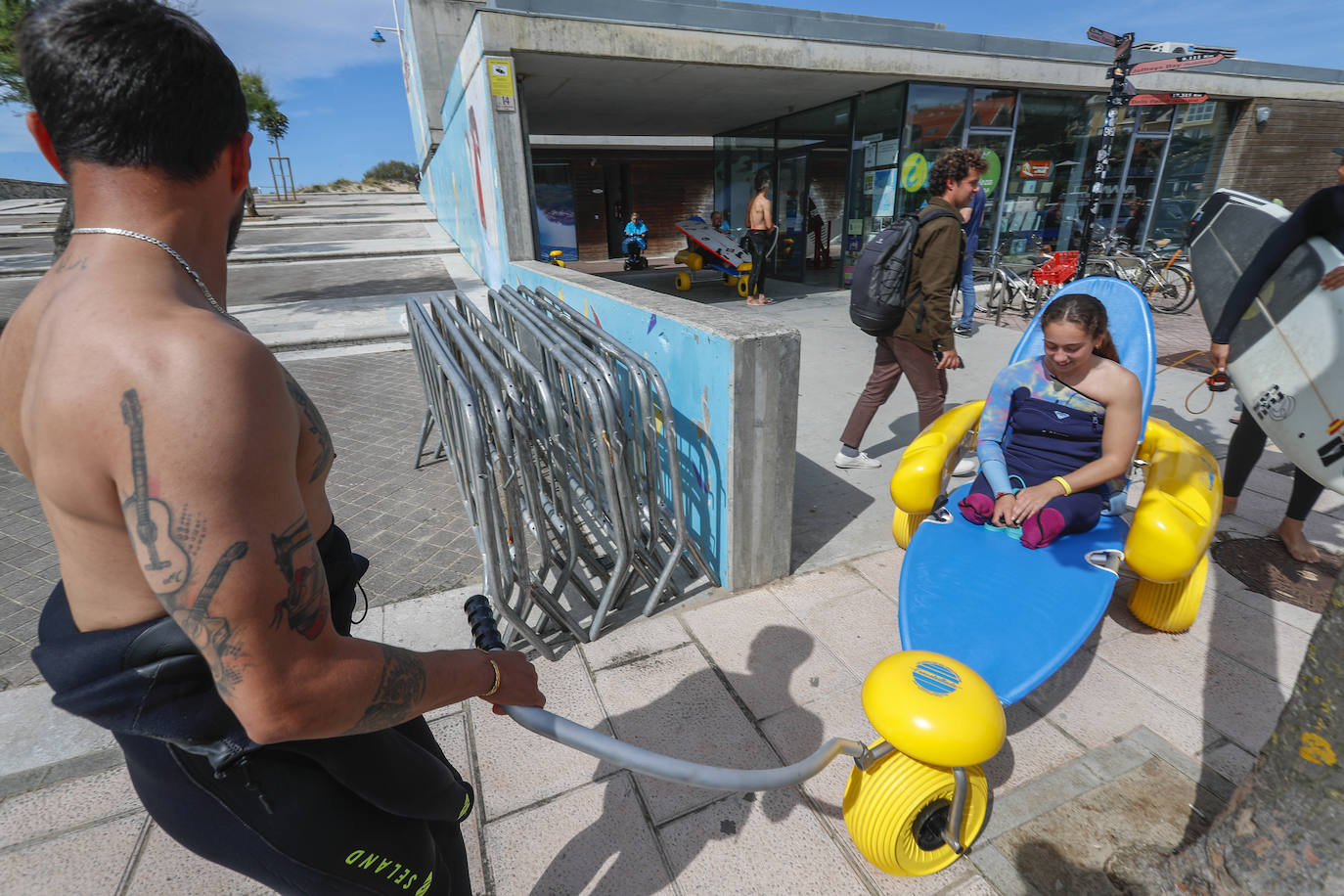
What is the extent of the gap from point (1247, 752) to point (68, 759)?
4.10 metres

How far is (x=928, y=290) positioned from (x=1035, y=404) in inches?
48.1

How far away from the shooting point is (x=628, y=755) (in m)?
1.20

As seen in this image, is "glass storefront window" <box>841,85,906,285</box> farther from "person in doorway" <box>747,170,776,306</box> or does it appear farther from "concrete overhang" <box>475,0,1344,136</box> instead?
"person in doorway" <box>747,170,776,306</box>

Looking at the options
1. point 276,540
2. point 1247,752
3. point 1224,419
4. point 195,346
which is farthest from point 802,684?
point 1224,419

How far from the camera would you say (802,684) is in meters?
2.46

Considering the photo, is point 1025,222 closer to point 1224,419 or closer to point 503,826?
point 1224,419

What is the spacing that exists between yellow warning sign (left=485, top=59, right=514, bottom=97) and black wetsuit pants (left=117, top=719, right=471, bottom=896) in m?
7.94

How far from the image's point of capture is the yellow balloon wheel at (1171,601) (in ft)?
8.45

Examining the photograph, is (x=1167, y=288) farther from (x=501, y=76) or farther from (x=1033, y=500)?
(x=501, y=76)

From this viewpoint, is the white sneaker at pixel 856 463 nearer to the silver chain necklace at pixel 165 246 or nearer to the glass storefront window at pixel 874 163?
the silver chain necklace at pixel 165 246

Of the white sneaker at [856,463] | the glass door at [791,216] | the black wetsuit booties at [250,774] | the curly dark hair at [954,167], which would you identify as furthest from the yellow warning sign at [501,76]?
the black wetsuit booties at [250,774]

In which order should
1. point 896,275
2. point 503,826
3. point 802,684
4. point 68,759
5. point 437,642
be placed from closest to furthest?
point 503,826 < point 68,759 < point 802,684 < point 437,642 < point 896,275

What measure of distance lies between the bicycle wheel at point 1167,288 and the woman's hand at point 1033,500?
8956 mm

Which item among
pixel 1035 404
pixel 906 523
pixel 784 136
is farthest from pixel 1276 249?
pixel 784 136
